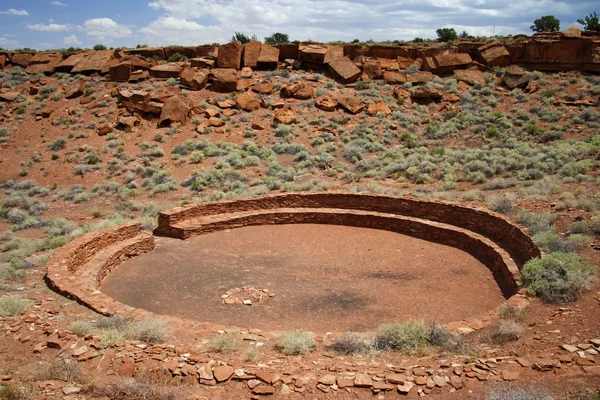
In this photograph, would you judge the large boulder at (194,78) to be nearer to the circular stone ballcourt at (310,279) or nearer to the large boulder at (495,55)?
the circular stone ballcourt at (310,279)

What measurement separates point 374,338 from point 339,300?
2.98 metres

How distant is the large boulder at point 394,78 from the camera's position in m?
32.8

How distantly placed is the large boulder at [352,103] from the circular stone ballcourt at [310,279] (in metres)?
15.2

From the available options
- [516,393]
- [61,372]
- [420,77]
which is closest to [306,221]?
[61,372]

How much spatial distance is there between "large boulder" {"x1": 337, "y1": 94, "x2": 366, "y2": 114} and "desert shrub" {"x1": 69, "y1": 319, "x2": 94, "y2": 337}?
78.5 feet

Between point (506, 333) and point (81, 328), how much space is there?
663 cm

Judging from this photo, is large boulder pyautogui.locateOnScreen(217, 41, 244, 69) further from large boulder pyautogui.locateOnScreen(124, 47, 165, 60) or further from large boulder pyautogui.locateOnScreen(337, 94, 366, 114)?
large boulder pyautogui.locateOnScreen(337, 94, 366, 114)

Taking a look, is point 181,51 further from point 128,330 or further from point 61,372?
point 61,372

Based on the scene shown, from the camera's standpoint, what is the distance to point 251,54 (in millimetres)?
35062

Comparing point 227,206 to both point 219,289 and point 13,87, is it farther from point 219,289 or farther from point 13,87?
point 13,87

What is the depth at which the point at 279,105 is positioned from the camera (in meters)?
29.8

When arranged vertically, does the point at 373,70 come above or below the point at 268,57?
below

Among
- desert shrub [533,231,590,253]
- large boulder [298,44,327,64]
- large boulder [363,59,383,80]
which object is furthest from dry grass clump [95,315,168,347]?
large boulder [298,44,327,64]

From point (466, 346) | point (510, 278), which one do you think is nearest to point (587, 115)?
point (510, 278)
